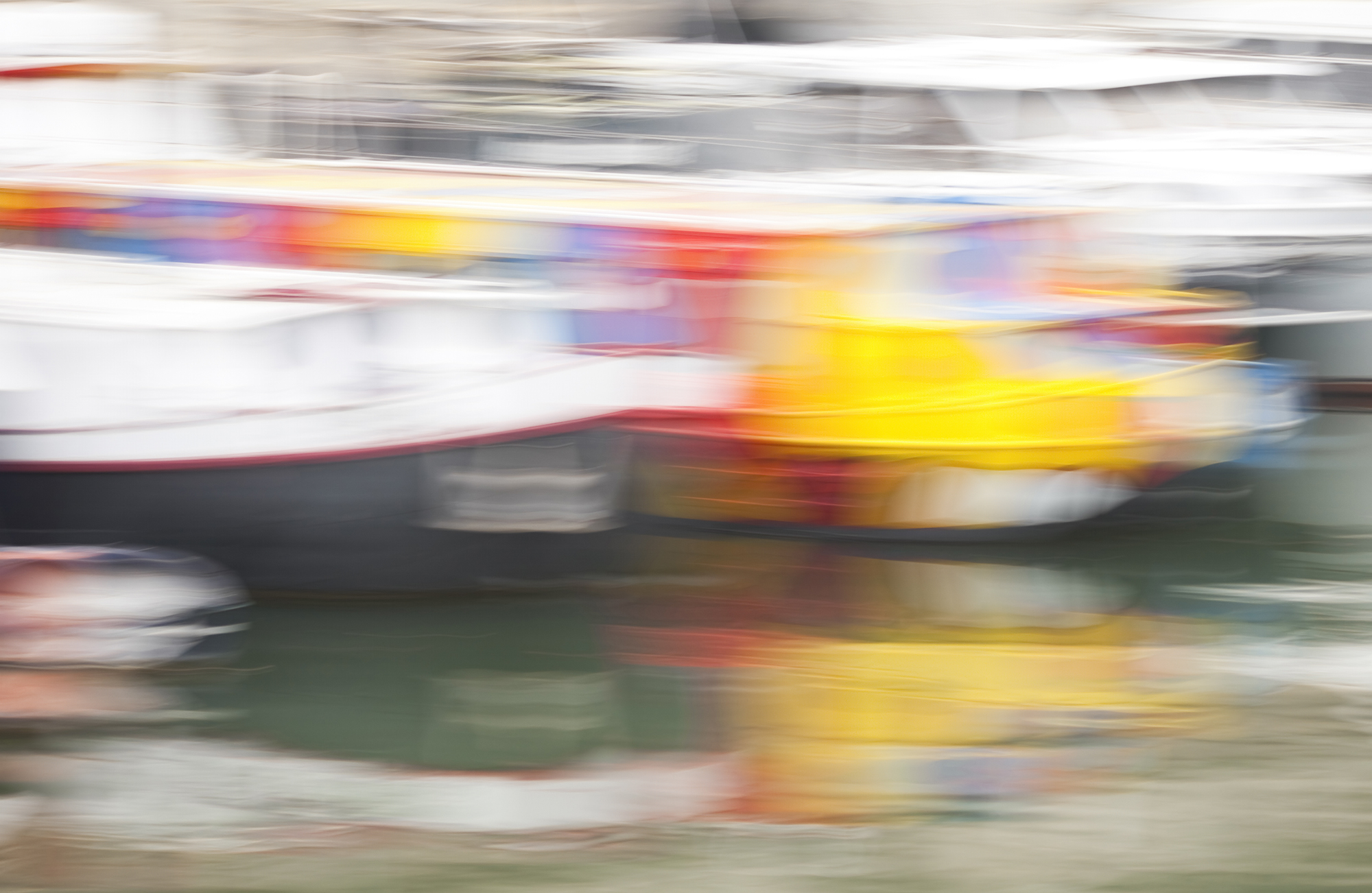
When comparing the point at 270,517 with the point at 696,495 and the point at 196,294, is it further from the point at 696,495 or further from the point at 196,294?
the point at 696,495

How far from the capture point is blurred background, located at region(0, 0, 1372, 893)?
433 centimetres

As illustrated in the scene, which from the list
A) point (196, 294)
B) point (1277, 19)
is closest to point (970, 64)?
point (1277, 19)

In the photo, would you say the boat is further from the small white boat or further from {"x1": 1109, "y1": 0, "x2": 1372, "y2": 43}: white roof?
{"x1": 1109, "y1": 0, "x2": 1372, "y2": 43}: white roof

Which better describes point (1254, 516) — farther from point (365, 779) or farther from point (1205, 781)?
point (365, 779)

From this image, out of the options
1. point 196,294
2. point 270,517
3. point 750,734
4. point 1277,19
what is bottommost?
point 750,734

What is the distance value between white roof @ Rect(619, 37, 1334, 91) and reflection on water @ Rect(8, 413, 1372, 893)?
123 inches

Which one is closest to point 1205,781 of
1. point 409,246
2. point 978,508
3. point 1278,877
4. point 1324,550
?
point 1278,877

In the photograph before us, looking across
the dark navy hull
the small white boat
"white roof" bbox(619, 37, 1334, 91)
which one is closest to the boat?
the dark navy hull

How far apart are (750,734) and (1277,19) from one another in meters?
7.88

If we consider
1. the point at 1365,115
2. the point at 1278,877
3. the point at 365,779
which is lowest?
the point at 1278,877

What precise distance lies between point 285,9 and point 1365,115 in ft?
20.4

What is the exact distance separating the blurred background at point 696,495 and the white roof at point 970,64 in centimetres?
5

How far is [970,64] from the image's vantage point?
30.1ft

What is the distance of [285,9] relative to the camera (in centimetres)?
1134
